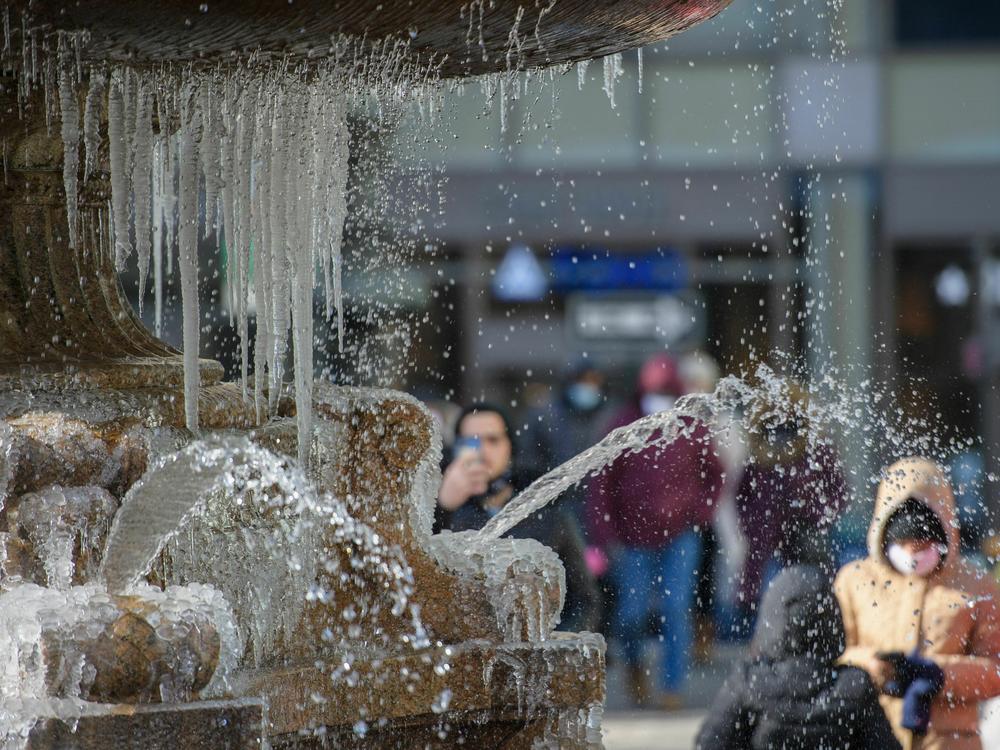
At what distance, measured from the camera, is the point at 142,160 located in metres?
4.05

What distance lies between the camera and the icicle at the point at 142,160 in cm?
399

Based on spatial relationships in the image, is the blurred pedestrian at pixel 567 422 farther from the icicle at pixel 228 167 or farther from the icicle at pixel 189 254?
the icicle at pixel 189 254

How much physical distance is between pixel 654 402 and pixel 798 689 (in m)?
4.81

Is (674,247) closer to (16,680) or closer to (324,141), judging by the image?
(324,141)

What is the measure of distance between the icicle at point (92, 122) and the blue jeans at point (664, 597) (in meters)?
Answer: 3.86

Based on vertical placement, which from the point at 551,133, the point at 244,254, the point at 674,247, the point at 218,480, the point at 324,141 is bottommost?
the point at 218,480

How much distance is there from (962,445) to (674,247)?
305cm

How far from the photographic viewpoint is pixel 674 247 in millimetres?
14930

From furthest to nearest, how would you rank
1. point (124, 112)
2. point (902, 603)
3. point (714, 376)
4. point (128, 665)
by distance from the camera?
point (714, 376) → point (902, 603) → point (124, 112) → point (128, 665)

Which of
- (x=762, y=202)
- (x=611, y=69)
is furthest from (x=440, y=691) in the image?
(x=762, y=202)

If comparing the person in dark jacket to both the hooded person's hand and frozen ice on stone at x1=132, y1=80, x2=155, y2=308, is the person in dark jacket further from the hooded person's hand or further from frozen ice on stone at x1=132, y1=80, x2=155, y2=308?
frozen ice on stone at x1=132, y1=80, x2=155, y2=308

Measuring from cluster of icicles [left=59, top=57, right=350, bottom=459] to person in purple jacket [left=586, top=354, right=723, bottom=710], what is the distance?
288 cm

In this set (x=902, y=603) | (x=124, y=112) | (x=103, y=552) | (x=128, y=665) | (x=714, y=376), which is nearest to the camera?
(x=128, y=665)

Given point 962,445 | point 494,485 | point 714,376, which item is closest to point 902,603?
point 494,485
